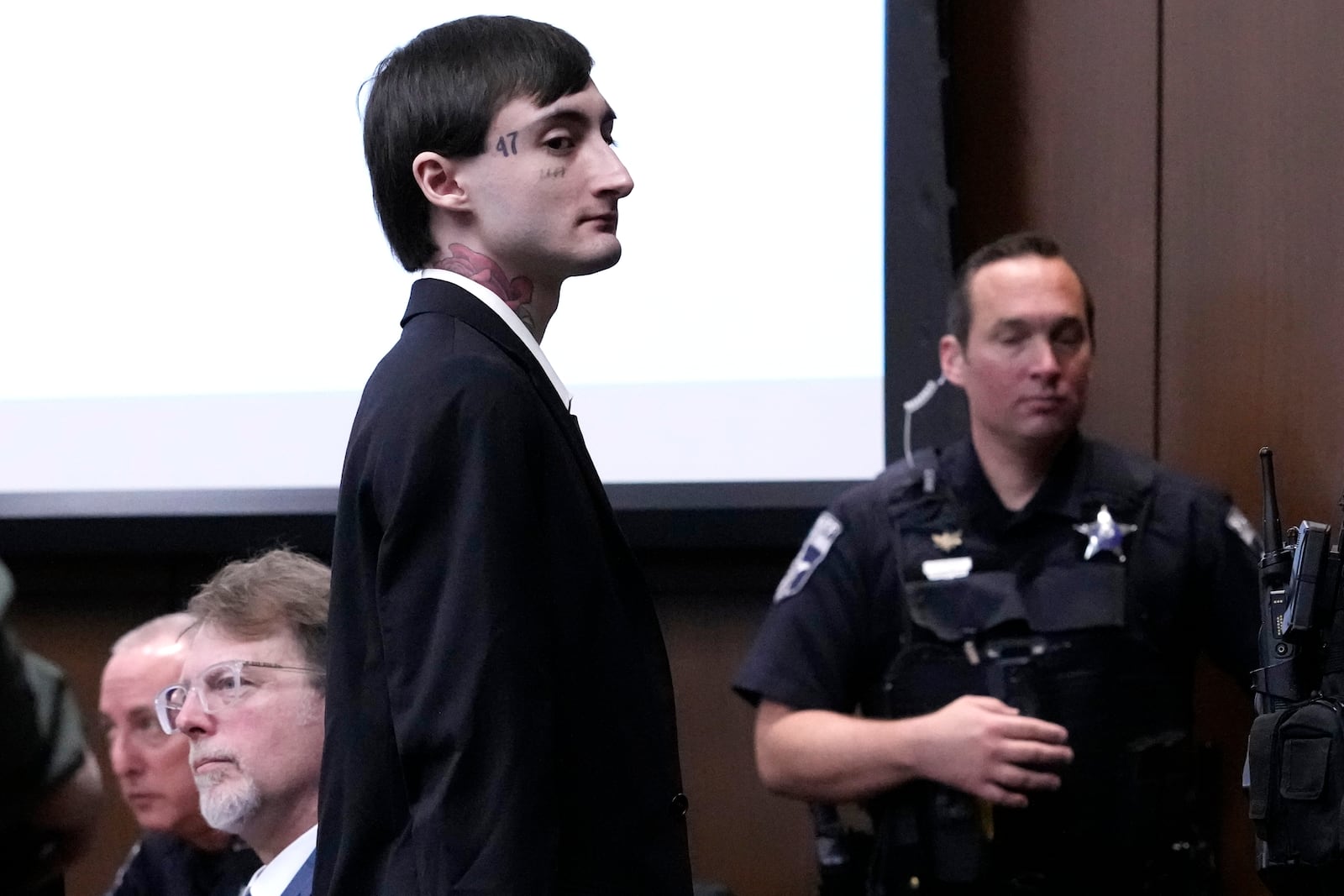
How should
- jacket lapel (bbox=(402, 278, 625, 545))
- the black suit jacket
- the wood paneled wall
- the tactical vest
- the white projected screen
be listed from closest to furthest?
the black suit jacket → jacket lapel (bbox=(402, 278, 625, 545)) → the tactical vest → the wood paneled wall → the white projected screen

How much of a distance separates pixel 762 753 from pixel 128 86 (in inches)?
68.9

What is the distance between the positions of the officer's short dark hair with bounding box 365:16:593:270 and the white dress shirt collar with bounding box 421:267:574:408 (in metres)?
0.08

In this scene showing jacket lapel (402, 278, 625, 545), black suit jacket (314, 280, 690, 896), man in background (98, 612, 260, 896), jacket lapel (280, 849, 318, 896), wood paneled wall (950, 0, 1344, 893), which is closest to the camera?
black suit jacket (314, 280, 690, 896)

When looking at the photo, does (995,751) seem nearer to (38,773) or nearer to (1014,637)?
(1014,637)

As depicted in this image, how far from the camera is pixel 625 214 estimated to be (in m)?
3.02

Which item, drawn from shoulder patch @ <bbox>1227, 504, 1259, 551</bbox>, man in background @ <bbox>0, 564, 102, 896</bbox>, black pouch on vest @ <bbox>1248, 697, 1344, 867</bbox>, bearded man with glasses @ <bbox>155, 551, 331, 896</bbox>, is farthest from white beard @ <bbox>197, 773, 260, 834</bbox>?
shoulder patch @ <bbox>1227, 504, 1259, 551</bbox>

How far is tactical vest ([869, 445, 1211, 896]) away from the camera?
226 cm

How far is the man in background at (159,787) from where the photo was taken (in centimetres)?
212

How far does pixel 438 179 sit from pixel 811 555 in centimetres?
119

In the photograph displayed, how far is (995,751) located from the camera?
87.1 inches

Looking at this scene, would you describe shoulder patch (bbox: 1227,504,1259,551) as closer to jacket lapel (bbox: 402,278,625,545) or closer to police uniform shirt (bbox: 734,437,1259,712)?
police uniform shirt (bbox: 734,437,1259,712)

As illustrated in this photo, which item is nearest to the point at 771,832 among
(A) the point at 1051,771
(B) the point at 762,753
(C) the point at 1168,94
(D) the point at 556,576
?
(B) the point at 762,753

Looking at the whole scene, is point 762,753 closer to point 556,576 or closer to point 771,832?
point 771,832

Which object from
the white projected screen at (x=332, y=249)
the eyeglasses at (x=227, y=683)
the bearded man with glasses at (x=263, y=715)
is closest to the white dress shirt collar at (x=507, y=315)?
the bearded man with glasses at (x=263, y=715)
